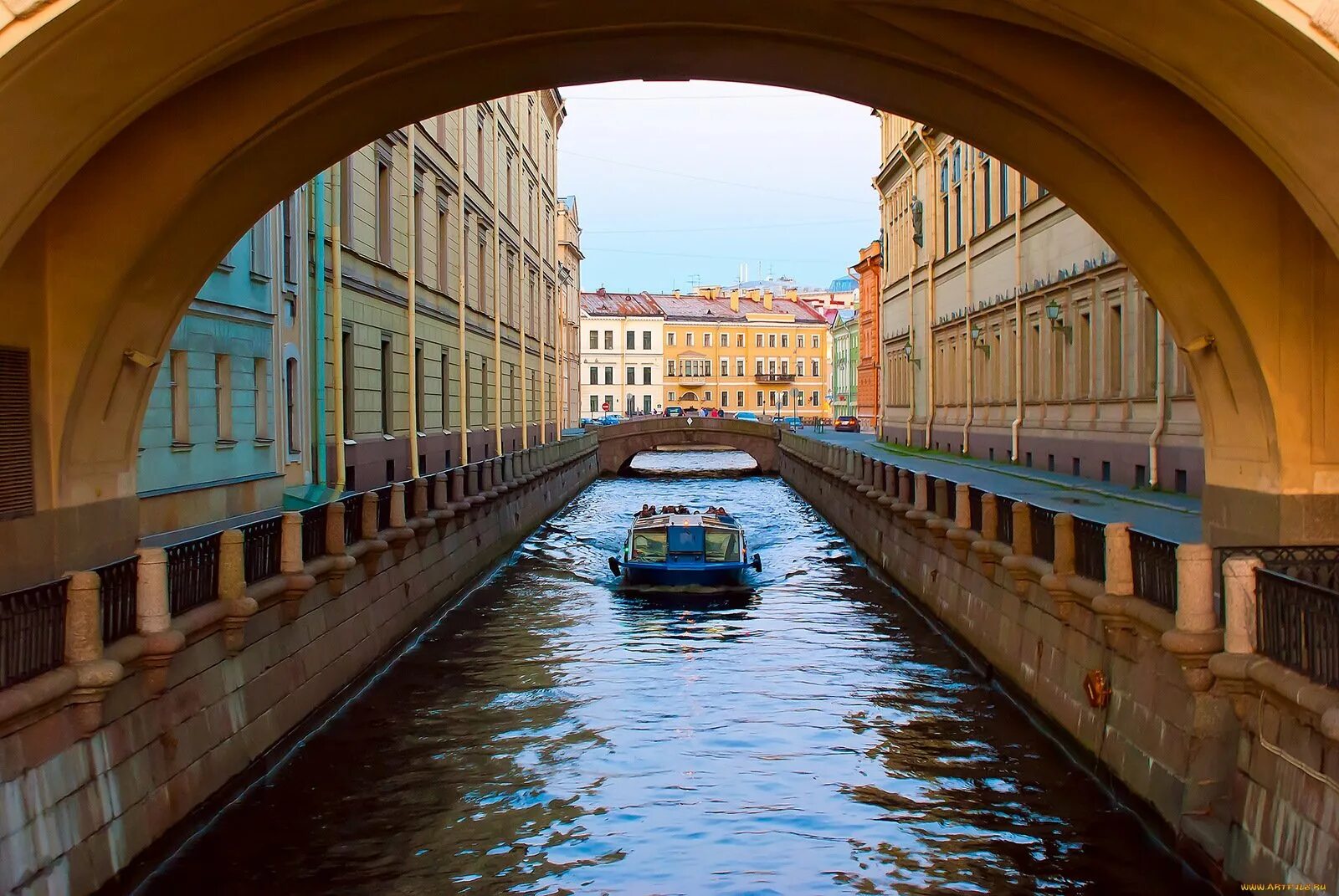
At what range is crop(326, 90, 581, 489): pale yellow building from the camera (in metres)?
25.8

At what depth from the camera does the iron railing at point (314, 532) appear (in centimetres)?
1445

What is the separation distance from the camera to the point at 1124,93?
11805 mm

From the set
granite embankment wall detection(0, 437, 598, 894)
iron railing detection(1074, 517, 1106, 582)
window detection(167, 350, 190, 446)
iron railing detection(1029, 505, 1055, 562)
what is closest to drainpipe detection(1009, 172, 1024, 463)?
granite embankment wall detection(0, 437, 598, 894)

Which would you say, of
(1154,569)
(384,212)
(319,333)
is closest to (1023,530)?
(1154,569)

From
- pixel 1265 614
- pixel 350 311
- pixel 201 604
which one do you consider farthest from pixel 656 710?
pixel 350 311

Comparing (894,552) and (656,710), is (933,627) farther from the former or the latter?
(656,710)

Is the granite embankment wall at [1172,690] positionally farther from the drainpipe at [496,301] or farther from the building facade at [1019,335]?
the drainpipe at [496,301]

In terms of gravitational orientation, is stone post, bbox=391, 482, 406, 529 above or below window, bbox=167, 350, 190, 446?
below

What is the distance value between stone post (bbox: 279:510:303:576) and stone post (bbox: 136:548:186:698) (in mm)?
3370

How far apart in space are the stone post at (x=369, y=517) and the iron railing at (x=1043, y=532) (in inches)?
315

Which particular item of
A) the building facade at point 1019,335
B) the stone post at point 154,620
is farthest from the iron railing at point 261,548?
the building facade at point 1019,335

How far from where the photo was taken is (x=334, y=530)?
15.2m

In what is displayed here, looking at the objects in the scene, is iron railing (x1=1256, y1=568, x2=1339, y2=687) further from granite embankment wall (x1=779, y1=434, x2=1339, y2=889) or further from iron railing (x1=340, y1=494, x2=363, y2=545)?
iron railing (x1=340, y1=494, x2=363, y2=545)

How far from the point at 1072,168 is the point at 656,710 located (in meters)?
7.34
